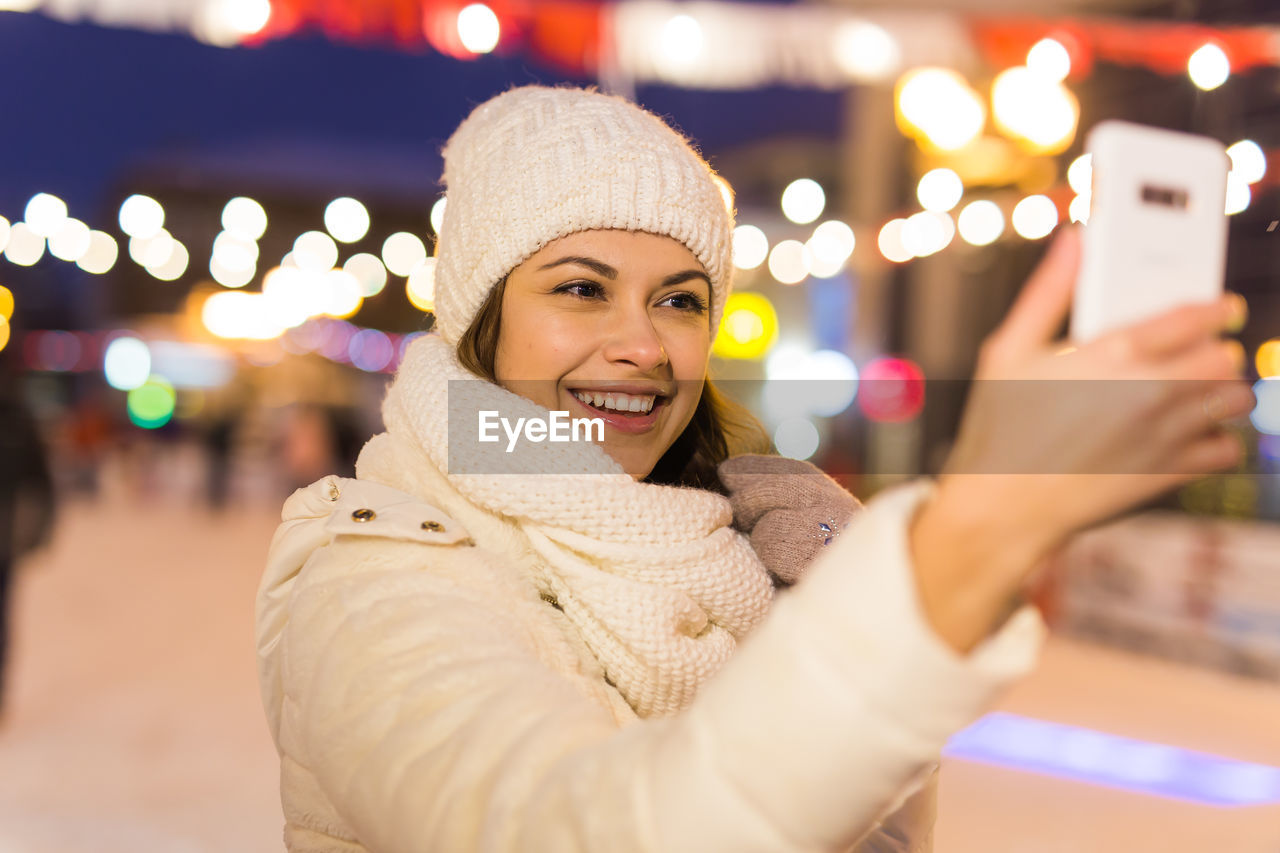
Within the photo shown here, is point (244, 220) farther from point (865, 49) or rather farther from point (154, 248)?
point (865, 49)

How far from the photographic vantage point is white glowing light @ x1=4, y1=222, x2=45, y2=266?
1384cm

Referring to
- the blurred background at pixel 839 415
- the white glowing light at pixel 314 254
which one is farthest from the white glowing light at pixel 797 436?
the white glowing light at pixel 314 254

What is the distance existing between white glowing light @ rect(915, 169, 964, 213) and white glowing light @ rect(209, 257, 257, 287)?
13054mm

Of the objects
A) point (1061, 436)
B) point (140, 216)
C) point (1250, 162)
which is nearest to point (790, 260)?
point (1250, 162)

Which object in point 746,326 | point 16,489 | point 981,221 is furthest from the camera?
point 746,326

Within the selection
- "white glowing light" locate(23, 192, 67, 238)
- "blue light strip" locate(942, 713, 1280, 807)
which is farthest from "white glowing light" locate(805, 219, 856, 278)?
"white glowing light" locate(23, 192, 67, 238)

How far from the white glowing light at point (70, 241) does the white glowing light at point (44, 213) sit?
20.1 inches

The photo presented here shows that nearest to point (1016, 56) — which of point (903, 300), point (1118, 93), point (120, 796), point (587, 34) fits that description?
point (587, 34)

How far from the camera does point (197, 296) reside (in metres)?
19.0

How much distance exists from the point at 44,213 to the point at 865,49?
494 inches

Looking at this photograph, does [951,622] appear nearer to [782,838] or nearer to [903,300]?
[782,838]

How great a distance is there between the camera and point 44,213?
496 inches

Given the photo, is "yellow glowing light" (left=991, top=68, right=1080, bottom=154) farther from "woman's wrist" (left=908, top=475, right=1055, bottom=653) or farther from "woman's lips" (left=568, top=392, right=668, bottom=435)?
"woman's wrist" (left=908, top=475, right=1055, bottom=653)

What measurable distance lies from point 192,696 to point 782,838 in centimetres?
465
